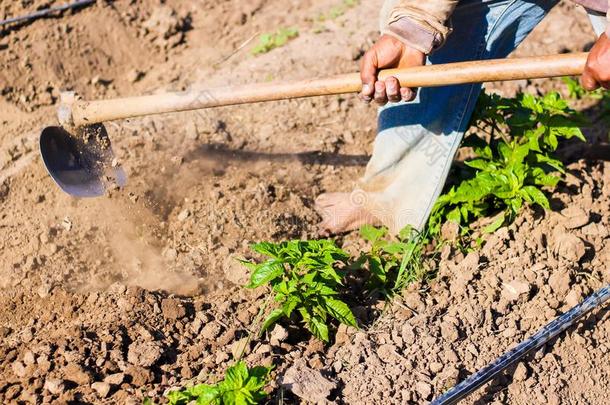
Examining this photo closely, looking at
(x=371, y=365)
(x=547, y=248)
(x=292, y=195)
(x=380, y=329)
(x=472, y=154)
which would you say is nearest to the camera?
(x=371, y=365)

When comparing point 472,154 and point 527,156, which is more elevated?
point 527,156

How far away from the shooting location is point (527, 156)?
3.88 m

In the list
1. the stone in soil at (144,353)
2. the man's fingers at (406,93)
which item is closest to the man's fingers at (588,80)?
the man's fingers at (406,93)

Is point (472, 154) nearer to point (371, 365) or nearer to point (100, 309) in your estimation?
point (371, 365)

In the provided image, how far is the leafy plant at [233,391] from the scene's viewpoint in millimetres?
2676

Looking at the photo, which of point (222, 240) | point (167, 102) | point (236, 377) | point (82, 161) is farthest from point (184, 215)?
point (236, 377)

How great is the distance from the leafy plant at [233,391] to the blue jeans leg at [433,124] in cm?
141

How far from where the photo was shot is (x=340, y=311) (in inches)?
126

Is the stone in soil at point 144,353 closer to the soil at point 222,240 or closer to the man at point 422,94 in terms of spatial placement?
the soil at point 222,240

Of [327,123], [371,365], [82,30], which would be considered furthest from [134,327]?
[82,30]

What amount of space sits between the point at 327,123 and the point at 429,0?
158 centimetres

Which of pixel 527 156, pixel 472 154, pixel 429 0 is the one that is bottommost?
pixel 472 154

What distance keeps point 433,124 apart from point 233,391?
170 centimetres

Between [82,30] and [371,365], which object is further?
[82,30]
